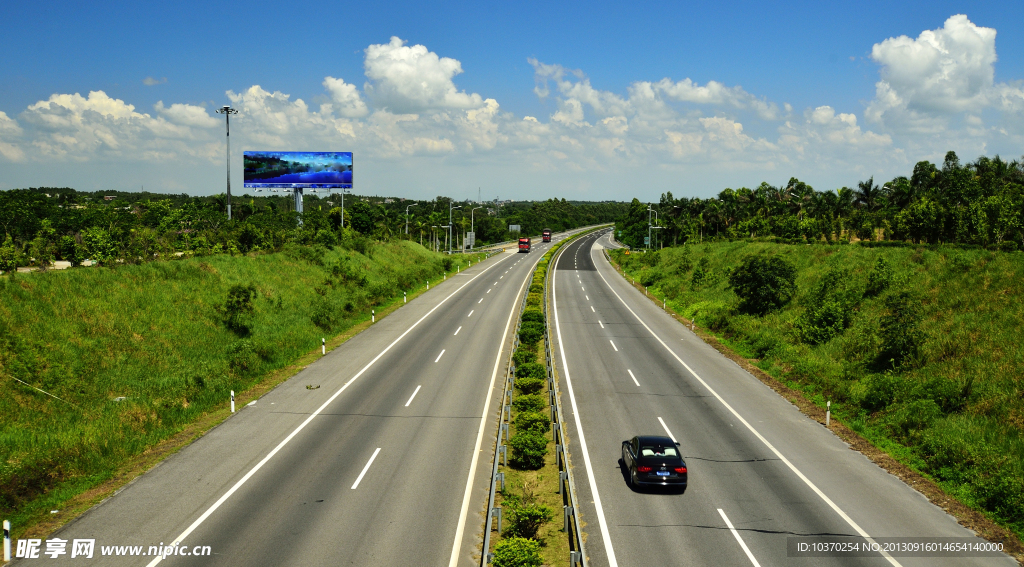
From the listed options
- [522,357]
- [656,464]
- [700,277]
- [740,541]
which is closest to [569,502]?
[656,464]

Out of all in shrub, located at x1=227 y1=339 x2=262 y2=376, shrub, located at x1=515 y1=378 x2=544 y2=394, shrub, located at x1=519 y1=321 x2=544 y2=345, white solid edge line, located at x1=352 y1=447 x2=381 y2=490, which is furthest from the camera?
shrub, located at x1=519 y1=321 x2=544 y2=345

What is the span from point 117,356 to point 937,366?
35.8 meters

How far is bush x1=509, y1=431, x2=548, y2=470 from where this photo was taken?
17500 millimetres

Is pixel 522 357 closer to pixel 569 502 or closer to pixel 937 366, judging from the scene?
pixel 569 502

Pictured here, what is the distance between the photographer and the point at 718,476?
1731cm

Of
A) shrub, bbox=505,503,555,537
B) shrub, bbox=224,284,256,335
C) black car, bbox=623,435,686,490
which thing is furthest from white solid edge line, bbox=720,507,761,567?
shrub, bbox=224,284,256,335

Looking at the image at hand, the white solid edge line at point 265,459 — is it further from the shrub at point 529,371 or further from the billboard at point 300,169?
the billboard at point 300,169

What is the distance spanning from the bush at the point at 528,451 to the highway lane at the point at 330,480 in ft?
3.41

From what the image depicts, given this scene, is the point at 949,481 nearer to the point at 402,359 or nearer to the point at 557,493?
the point at 557,493

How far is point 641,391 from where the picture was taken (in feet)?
86.6

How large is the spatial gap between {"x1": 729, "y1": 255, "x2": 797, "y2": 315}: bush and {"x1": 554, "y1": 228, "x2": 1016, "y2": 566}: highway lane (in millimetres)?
10041

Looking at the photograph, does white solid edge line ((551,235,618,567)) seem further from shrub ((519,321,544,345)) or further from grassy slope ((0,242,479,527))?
grassy slope ((0,242,479,527))

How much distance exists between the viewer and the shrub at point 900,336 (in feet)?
84.0

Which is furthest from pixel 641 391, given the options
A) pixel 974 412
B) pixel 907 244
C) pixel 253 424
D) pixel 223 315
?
pixel 907 244
